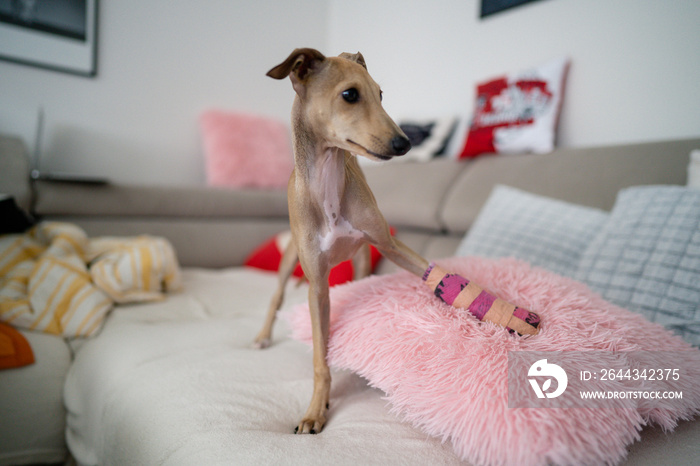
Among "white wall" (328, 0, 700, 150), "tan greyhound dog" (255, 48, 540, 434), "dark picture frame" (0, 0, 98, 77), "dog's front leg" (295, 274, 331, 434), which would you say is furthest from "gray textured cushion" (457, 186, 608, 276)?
"dark picture frame" (0, 0, 98, 77)

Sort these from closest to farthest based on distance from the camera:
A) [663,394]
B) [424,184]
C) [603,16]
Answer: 1. [663,394]
2. [603,16]
3. [424,184]

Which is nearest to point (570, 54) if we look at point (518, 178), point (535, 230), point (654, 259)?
point (518, 178)

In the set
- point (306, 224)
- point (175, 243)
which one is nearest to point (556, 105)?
point (306, 224)

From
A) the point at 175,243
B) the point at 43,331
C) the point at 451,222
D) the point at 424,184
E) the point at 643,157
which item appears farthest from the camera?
the point at 175,243

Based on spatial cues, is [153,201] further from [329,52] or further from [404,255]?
[329,52]

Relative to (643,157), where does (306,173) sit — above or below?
below

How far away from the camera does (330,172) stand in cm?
71

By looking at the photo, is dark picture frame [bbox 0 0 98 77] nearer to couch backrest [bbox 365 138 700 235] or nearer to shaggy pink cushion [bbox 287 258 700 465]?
couch backrest [bbox 365 138 700 235]

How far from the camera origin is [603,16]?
1.67 meters

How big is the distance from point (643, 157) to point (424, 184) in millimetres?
895

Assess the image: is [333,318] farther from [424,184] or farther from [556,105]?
[556,105]

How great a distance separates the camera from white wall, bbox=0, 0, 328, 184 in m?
2.18

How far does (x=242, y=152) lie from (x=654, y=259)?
226cm

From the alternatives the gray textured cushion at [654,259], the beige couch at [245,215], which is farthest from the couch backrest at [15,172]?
the gray textured cushion at [654,259]
